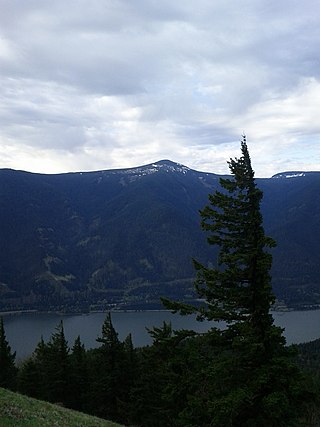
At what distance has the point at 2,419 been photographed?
17.3 meters

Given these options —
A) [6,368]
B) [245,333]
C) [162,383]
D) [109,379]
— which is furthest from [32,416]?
[6,368]


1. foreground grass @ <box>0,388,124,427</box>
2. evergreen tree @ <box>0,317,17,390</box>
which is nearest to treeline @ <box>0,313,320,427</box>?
evergreen tree @ <box>0,317,17,390</box>

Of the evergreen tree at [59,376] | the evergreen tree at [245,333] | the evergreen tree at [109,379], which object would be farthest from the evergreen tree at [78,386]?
the evergreen tree at [245,333]

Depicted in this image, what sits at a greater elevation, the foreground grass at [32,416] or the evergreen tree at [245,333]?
the evergreen tree at [245,333]

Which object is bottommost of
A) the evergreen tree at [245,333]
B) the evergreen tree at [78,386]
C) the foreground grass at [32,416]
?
the evergreen tree at [78,386]

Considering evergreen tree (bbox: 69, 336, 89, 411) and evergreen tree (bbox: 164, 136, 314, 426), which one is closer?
evergreen tree (bbox: 164, 136, 314, 426)

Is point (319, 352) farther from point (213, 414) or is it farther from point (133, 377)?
point (213, 414)

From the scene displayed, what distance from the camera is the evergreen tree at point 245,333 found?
15.5 m

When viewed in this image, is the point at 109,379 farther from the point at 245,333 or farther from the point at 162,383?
the point at 245,333

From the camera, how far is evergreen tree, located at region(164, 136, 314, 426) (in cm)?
1549

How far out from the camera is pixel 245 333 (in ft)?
52.9

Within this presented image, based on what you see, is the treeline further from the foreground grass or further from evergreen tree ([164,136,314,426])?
the foreground grass

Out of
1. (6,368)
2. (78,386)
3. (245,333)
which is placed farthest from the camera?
(6,368)

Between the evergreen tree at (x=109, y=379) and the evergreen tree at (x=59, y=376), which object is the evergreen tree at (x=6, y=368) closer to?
the evergreen tree at (x=59, y=376)
